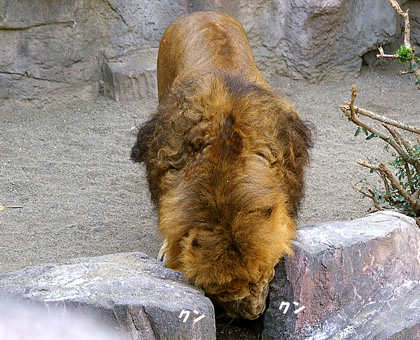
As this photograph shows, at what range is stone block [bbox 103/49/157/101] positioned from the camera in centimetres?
761

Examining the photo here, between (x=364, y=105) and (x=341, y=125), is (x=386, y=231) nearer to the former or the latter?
(x=341, y=125)

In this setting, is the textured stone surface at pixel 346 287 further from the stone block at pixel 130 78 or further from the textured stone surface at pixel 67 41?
the textured stone surface at pixel 67 41

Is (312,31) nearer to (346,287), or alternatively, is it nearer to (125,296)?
(346,287)

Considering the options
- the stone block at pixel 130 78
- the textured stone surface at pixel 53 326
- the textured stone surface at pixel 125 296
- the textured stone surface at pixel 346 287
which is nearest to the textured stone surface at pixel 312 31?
the stone block at pixel 130 78

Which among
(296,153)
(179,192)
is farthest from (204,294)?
(296,153)

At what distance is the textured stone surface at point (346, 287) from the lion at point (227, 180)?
0.16m

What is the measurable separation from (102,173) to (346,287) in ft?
10.7

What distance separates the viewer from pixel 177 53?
16.5 ft

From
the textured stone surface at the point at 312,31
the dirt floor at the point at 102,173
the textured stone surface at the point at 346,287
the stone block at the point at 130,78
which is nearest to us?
the textured stone surface at the point at 346,287

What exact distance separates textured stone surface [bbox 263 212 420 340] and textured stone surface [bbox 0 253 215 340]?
525mm

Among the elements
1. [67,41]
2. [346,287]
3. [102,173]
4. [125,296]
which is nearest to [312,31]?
[67,41]

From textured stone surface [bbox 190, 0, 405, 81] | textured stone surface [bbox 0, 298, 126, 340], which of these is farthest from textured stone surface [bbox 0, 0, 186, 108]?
textured stone surface [bbox 0, 298, 126, 340]

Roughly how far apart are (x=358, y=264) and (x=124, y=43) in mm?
5282

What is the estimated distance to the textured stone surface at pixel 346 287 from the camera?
3150 mm
